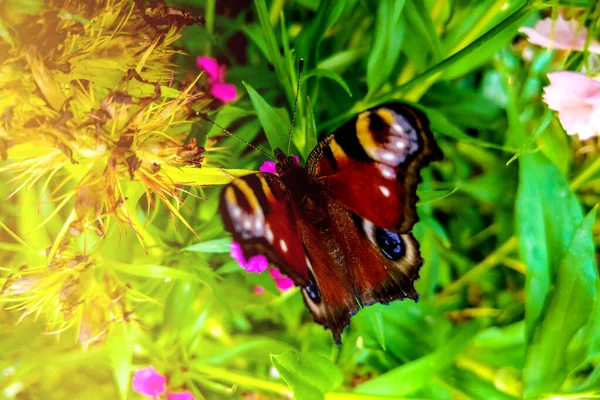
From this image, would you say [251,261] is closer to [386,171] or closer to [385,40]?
[386,171]

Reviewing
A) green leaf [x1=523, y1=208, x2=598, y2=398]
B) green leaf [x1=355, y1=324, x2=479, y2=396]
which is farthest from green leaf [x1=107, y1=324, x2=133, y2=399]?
green leaf [x1=523, y1=208, x2=598, y2=398]

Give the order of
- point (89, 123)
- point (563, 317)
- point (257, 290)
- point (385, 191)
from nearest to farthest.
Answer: point (89, 123), point (385, 191), point (563, 317), point (257, 290)

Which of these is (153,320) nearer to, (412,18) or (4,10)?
(4,10)

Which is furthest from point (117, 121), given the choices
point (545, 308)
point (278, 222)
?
point (545, 308)

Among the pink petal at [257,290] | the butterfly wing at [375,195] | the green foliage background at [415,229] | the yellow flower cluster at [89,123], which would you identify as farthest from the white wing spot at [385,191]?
the pink petal at [257,290]

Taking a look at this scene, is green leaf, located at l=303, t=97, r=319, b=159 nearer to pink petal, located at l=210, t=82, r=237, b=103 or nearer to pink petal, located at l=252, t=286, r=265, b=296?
pink petal, located at l=210, t=82, r=237, b=103

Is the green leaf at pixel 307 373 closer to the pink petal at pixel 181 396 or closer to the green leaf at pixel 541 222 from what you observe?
the pink petal at pixel 181 396

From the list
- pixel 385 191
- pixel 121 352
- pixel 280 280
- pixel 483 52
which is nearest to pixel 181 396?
pixel 121 352
